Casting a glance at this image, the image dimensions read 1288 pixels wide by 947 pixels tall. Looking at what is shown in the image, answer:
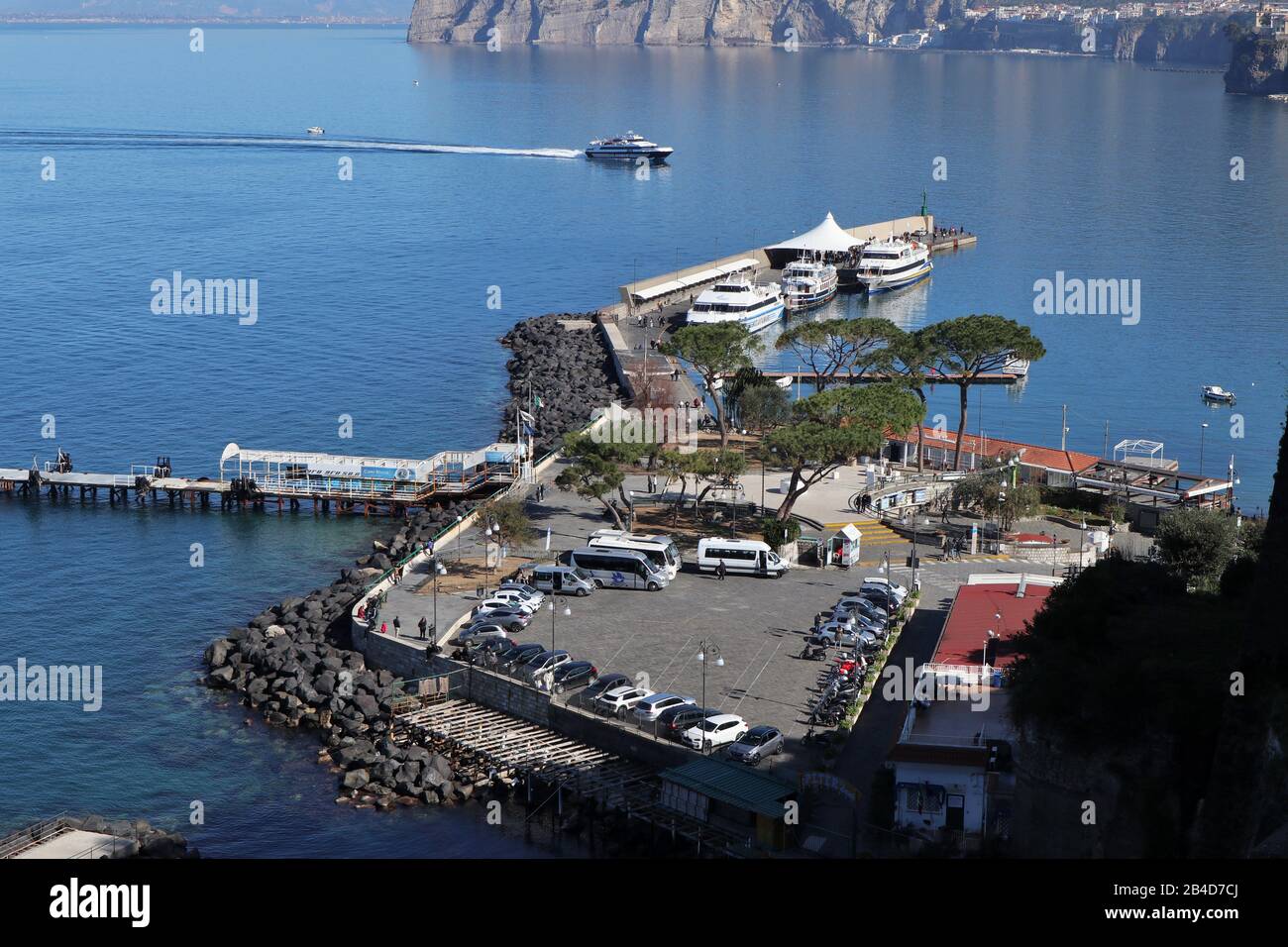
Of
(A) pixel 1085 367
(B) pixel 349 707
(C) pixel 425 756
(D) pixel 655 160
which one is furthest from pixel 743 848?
(D) pixel 655 160

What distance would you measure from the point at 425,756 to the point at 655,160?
410 ft

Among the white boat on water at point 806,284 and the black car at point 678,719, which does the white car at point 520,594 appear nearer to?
the black car at point 678,719

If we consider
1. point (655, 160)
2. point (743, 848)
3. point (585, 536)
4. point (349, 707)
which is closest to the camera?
point (743, 848)

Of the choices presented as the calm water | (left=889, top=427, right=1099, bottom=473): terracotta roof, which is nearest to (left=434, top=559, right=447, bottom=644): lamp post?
the calm water

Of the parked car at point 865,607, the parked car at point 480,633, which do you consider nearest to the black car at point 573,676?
the parked car at point 480,633

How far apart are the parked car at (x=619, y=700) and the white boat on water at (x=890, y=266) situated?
61.3 meters

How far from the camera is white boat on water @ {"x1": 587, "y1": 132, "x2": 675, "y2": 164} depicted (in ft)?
500

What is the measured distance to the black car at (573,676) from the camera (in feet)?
113

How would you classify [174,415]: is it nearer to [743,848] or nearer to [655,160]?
[743,848]

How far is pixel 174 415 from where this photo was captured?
67.2 metres

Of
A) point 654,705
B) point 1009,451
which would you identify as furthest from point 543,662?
point 1009,451

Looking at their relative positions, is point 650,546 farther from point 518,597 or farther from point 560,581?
point 518,597

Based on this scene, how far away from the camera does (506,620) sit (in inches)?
1490

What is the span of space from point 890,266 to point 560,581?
56.8 meters
